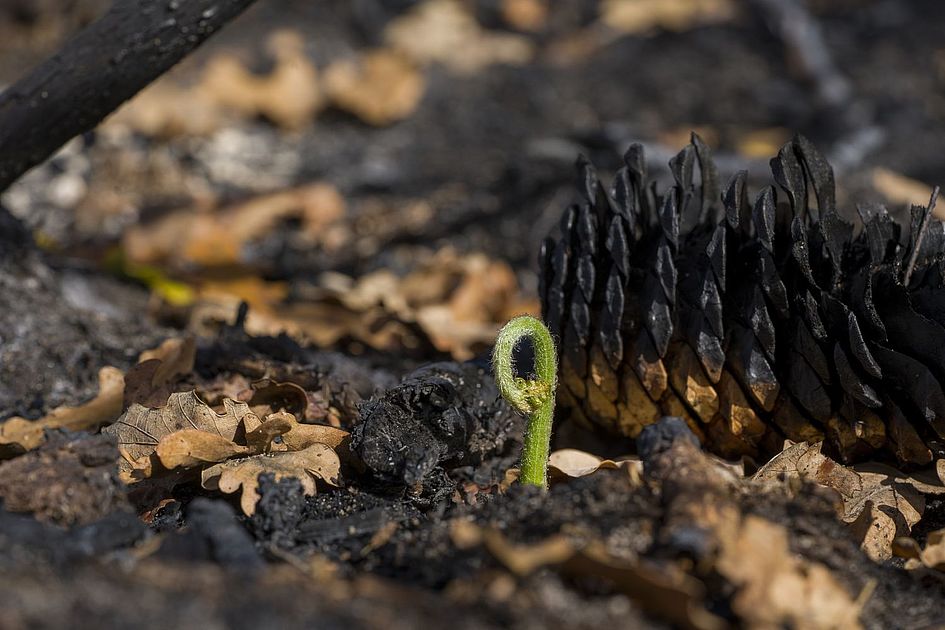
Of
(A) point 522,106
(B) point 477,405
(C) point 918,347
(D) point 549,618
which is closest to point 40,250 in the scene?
(B) point 477,405

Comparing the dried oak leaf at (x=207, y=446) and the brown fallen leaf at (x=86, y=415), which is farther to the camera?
the brown fallen leaf at (x=86, y=415)

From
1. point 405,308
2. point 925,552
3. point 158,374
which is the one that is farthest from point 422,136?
point 925,552

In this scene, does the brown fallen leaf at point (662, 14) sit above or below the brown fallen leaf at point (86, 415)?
above

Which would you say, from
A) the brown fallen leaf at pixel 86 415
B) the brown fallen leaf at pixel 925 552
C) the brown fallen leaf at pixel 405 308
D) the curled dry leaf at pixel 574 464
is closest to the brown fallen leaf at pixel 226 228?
the brown fallen leaf at pixel 405 308

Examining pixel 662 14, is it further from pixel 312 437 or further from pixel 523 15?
pixel 312 437

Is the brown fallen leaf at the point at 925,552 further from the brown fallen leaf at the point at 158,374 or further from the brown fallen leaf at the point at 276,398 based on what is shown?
the brown fallen leaf at the point at 158,374

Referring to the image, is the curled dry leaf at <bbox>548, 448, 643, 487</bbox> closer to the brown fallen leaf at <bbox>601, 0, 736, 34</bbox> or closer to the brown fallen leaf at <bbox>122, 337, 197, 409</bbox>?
the brown fallen leaf at <bbox>122, 337, 197, 409</bbox>

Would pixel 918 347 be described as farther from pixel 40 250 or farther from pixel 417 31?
pixel 417 31
